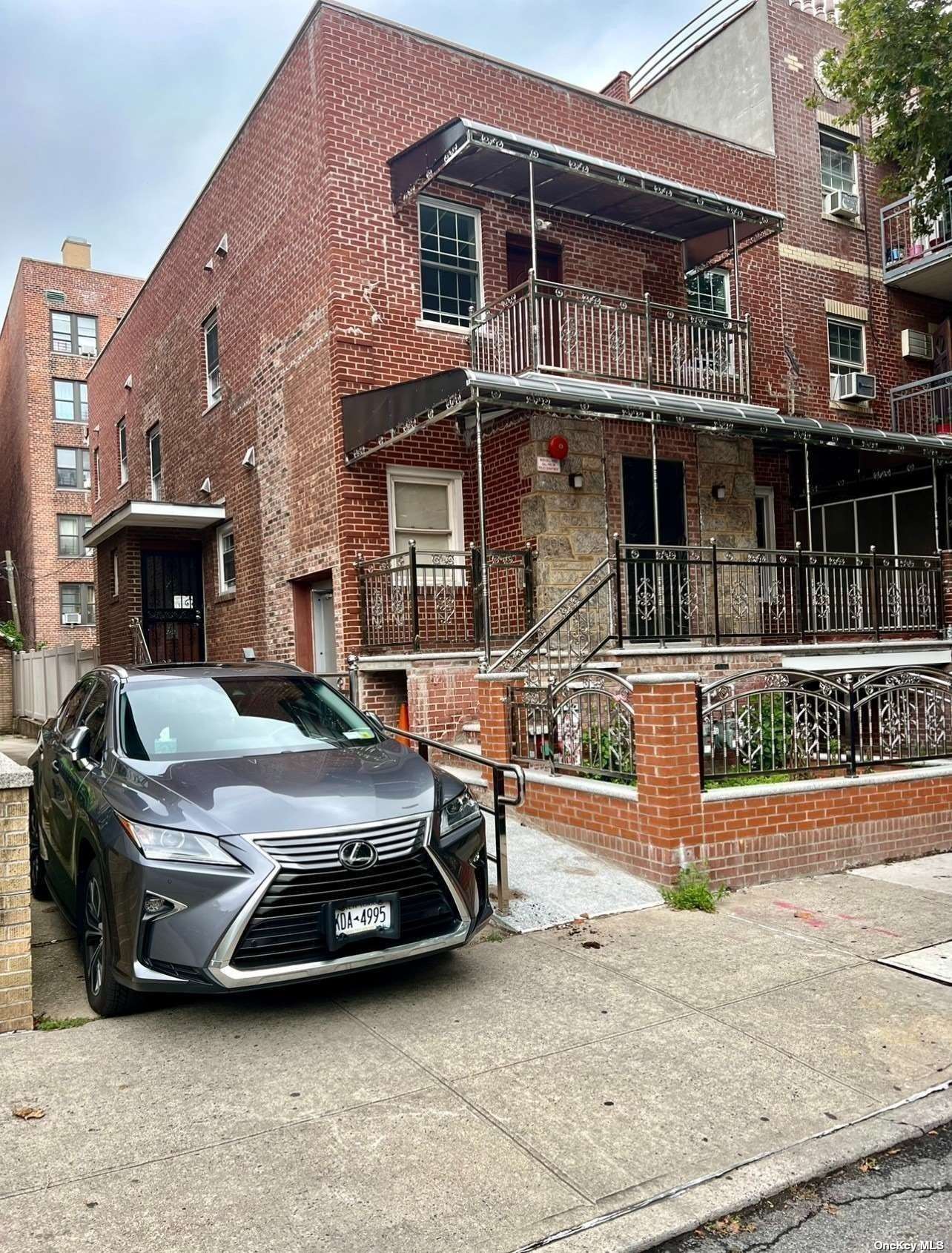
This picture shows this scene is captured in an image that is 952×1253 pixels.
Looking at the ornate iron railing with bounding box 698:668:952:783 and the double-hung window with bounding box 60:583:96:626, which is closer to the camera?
the ornate iron railing with bounding box 698:668:952:783

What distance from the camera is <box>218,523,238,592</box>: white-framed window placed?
1645 centimetres

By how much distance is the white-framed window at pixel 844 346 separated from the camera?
16438mm

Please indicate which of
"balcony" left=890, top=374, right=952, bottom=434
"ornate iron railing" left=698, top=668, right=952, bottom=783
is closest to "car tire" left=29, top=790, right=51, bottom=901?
"ornate iron railing" left=698, top=668, right=952, bottom=783

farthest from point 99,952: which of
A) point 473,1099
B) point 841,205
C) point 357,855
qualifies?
point 841,205

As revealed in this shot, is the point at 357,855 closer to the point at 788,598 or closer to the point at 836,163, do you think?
the point at 788,598

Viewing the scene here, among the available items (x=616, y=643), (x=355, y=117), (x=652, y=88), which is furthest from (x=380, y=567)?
(x=652, y=88)

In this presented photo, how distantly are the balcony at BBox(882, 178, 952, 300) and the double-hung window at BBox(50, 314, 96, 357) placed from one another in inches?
1143

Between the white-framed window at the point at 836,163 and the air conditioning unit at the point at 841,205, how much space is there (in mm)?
113

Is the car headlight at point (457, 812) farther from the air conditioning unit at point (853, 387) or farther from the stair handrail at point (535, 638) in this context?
the air conditioning unit at point (853, 387)

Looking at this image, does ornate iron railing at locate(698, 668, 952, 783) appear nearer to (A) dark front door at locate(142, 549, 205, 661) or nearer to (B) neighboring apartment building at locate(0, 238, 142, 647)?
(A) dark front door at locate(142, 549, 205, 661)

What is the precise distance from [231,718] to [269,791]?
1135 millimetres

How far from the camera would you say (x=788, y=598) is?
11.7m
